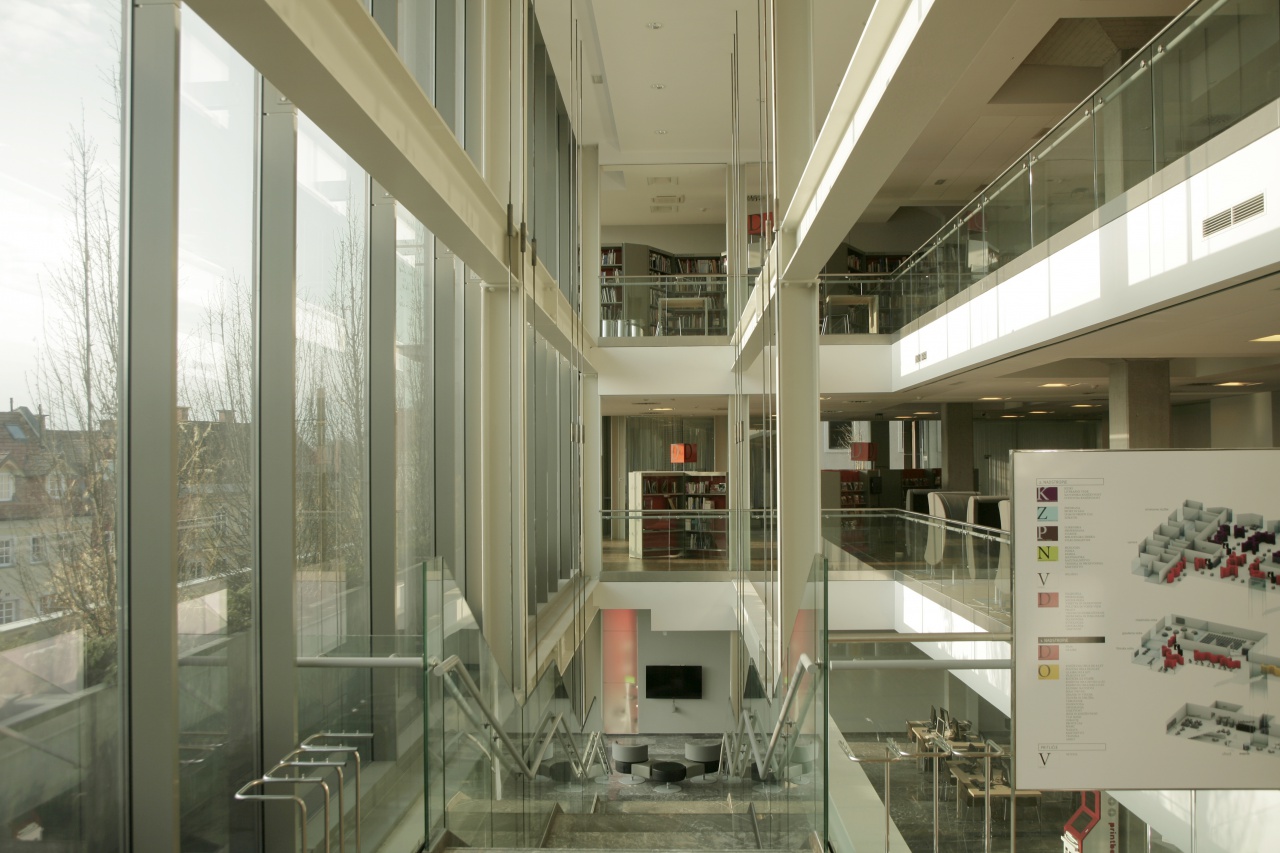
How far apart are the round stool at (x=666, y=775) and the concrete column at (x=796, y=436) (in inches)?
335

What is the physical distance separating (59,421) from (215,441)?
863mm

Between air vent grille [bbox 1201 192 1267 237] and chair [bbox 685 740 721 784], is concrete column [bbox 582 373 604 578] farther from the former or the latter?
air vent grille [bbox 1201 192 1267 237]

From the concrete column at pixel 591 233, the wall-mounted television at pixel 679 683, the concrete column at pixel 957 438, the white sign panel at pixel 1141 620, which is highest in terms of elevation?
the concrete column at pixel 591 233

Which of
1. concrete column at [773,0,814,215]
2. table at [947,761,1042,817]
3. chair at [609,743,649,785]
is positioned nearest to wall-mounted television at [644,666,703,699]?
chair at [609,743,649,785]

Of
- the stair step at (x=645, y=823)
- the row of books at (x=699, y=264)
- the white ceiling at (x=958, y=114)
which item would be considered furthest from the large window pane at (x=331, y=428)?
the row of books at (x=699, y=264)

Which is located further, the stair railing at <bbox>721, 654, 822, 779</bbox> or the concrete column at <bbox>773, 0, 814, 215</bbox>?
the concrete column at <bbox>773, 0, 814, 215</bbox>

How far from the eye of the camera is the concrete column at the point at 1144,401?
8.88 meters

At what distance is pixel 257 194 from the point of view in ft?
12.8

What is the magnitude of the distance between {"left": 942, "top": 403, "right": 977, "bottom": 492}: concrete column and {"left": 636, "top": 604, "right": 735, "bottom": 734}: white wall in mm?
5586

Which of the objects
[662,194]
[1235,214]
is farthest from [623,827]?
[662,194]

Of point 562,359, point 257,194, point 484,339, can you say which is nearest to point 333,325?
point 257,194

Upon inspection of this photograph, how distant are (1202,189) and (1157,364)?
189 inches

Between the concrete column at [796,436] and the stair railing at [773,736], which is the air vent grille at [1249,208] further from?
the stair railing at [773,736]

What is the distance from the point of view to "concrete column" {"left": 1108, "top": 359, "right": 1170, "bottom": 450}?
888cm
